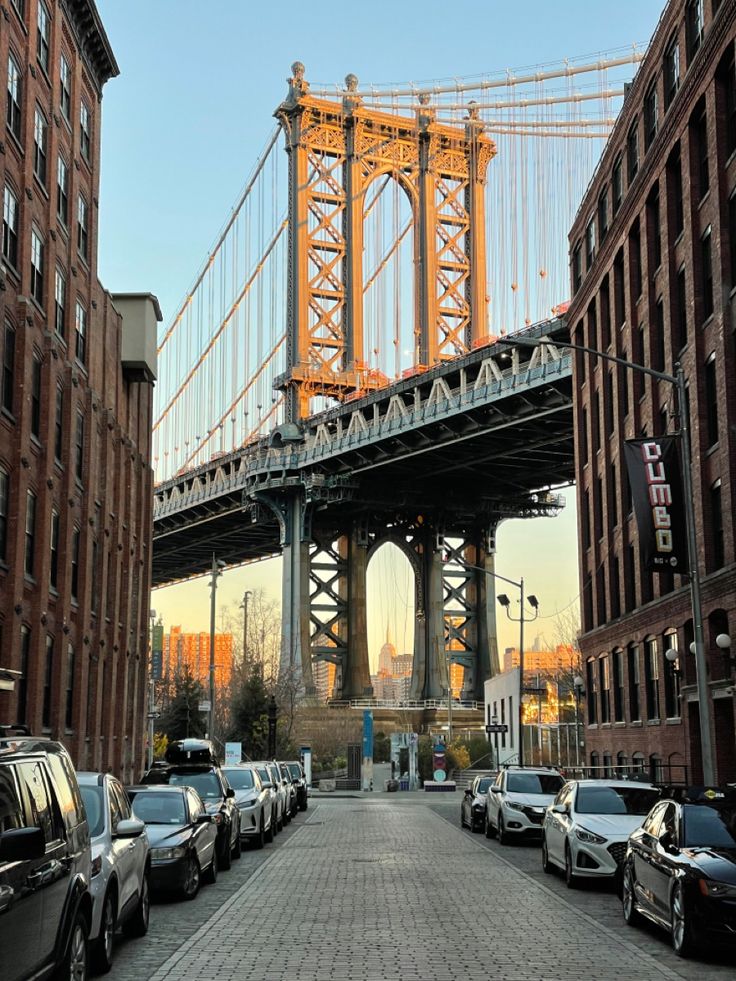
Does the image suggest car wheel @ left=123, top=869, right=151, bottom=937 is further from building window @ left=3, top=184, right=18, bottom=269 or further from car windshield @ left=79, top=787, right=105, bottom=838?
building window @ left=3, top=184, right=18, bottom=269

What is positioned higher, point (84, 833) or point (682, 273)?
point (682, 273)

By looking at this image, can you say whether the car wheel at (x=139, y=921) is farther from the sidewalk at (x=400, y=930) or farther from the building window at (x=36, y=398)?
the building window at (x=36, y=398)

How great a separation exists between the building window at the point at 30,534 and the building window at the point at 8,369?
8.15ft

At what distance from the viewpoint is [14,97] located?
30.6m

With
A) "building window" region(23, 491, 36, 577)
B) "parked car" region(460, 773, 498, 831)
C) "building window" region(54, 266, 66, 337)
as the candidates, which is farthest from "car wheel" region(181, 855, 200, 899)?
"building window" region(54, 266, 66, 337)

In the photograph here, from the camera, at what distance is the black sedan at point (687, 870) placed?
39.4 ft

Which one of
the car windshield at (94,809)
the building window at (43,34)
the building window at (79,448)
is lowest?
the car windshield at (94,809)

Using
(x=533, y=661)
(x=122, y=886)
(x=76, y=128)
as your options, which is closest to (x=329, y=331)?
(x=76, y=128)

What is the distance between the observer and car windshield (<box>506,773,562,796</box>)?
27.6 meters

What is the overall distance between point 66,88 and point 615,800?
25397mm

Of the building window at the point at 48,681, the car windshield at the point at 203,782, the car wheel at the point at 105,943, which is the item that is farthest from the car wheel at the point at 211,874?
the building window at the point at 48,681

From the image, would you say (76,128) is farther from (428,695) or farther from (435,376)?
(428,695)

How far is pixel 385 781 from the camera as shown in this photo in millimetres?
71875

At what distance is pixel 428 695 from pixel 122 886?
259ft
